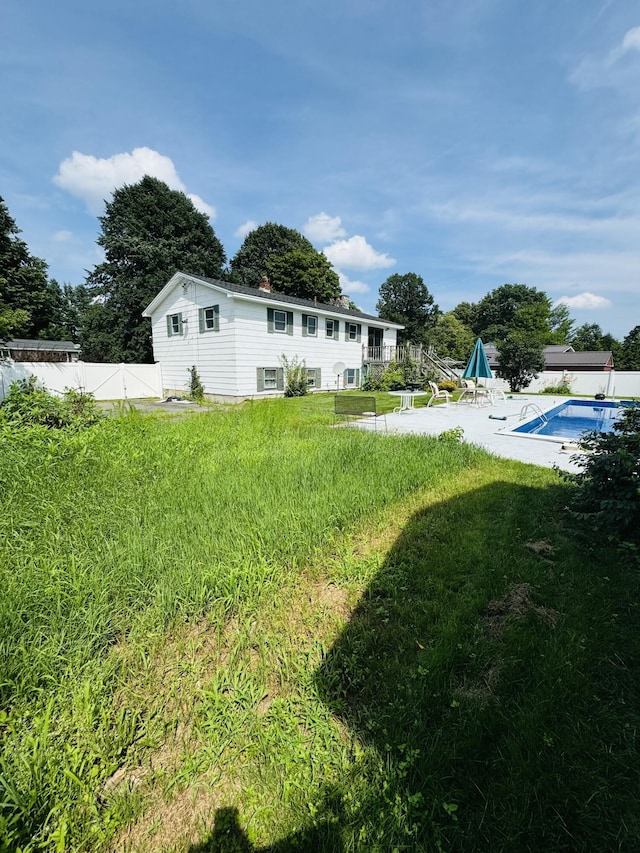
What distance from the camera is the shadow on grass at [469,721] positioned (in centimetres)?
135

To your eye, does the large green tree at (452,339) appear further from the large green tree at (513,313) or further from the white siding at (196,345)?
the white siding at (196,345)

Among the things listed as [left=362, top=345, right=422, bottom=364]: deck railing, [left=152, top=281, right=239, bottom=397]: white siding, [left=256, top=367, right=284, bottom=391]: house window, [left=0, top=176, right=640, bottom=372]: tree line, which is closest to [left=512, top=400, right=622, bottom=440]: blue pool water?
[left=0, top=176, right=640, bottom=372]: tree line

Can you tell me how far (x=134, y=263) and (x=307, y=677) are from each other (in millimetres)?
35587

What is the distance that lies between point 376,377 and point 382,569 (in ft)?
68.2

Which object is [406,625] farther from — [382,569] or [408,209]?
[408,209]

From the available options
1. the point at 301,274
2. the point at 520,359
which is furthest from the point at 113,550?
the point at 301,274

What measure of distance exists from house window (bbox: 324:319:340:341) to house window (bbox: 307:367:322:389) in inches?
91.2

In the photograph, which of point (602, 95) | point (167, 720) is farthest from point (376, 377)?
point (167, 720)

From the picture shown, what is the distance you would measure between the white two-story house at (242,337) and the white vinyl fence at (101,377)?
915 millimetres

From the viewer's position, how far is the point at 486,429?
9.69 metres

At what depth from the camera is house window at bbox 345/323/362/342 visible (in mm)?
22508

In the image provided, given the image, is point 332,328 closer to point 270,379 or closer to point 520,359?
point 270,379

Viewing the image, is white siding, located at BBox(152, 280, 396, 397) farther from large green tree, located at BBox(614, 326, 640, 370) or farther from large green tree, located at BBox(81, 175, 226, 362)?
large green tree, located at BBox(614, 326, 640, 370)

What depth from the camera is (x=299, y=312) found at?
18797 mm
